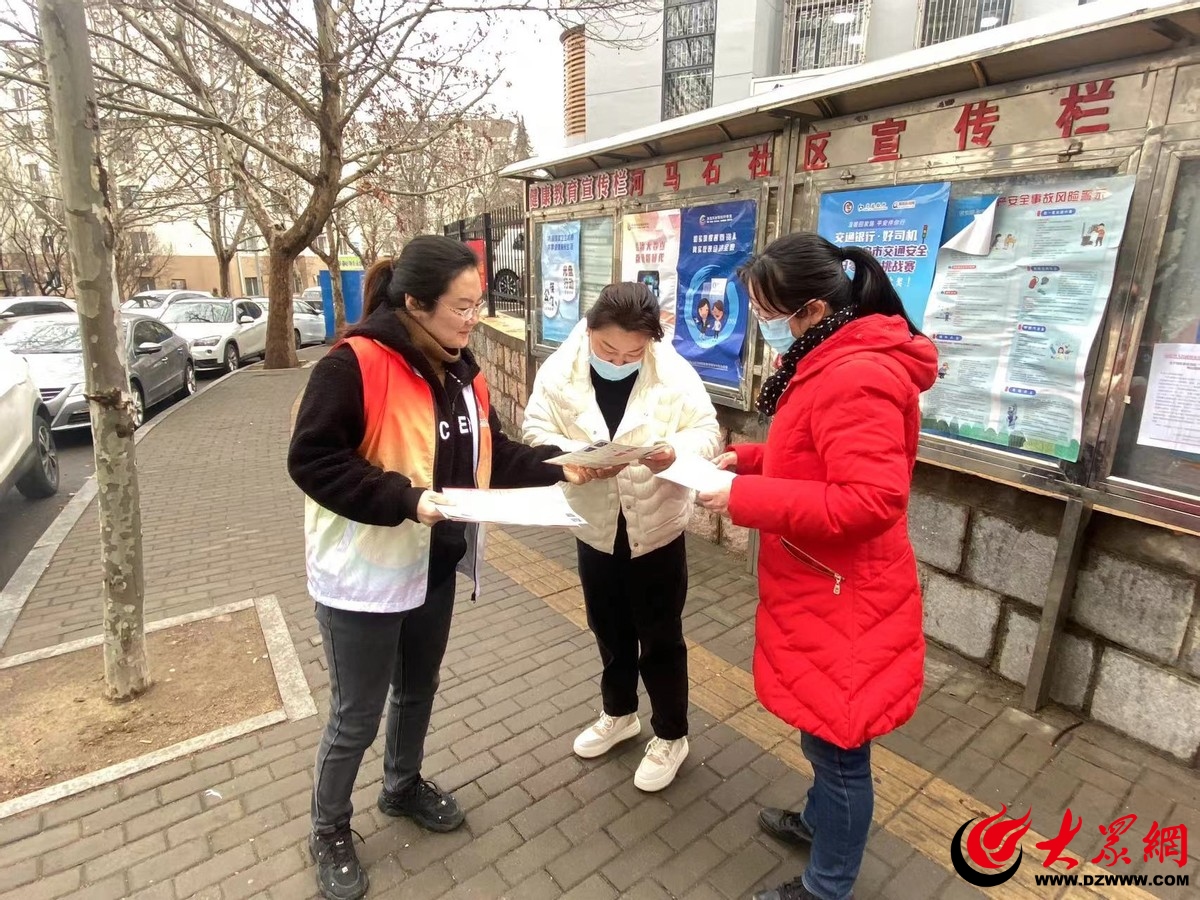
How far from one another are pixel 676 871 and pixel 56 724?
2717 millimetres

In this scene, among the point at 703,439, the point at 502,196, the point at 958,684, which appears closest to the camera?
the point at 703,439

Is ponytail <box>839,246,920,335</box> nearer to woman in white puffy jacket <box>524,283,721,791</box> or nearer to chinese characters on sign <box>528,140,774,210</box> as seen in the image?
woman in white puffy jacket <box>524,283,721,791</box>

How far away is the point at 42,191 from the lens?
65.4 feet

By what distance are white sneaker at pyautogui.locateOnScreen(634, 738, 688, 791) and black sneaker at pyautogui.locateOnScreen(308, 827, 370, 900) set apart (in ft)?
3.28

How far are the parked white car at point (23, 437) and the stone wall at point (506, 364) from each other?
3.95 metres

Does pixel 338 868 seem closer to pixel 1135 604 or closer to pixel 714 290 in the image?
pixel 1135 604

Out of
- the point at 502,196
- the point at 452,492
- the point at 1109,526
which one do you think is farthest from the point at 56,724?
the point at 502,196

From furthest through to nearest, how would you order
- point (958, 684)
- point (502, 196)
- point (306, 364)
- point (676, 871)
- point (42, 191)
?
point (502, 196), point (42, 191), point (306, 364), point (958, 684), point (676, 871)

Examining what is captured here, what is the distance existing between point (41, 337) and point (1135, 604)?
36.6ft

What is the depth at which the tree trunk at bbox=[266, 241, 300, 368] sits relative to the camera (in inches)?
516

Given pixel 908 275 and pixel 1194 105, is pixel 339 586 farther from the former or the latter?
pixel 1194 105

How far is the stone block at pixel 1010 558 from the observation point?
2988mm

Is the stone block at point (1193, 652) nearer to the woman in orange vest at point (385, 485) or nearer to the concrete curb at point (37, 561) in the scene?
the woman in orange vest at point (385, 485)

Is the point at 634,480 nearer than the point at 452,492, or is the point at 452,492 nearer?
the point at 452,492
